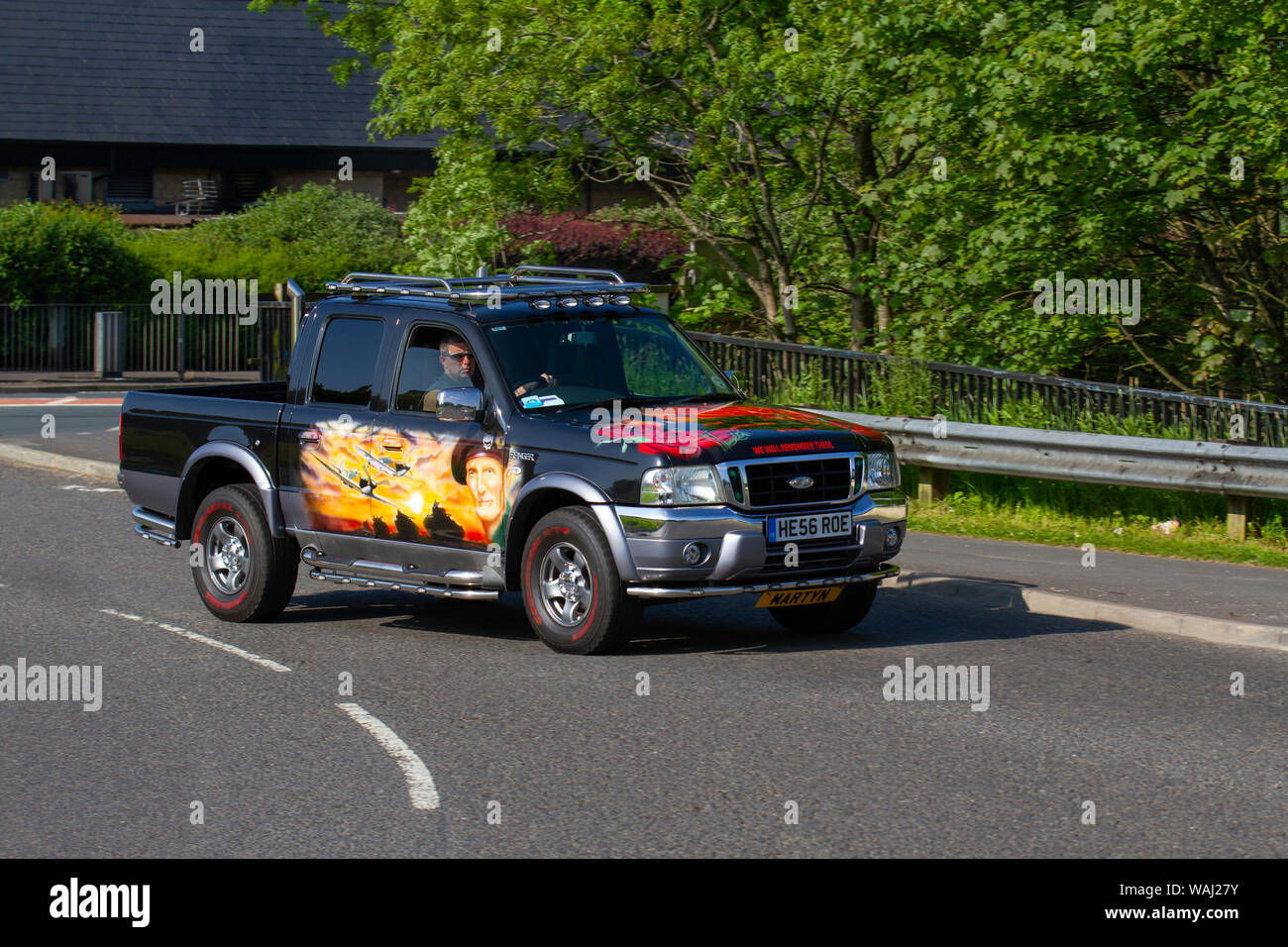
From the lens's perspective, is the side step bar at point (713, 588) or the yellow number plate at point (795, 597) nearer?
the side step bar at point (713, 588)

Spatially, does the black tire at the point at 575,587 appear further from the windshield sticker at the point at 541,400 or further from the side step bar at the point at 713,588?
the windshield sticker at the point at 541,400

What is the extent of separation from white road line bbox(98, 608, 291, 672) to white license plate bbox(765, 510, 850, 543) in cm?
287

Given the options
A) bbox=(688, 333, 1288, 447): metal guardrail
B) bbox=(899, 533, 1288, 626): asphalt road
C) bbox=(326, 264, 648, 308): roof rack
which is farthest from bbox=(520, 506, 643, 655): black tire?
bbox=(688, 333, 1288, 447): metal guardrail

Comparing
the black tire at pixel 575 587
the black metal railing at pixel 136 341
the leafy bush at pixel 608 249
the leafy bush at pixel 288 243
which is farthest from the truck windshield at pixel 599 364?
the leafy bush at pixel 288 243

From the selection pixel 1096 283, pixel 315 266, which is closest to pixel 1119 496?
pixel 1096 283

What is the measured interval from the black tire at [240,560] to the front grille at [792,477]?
3282 mm

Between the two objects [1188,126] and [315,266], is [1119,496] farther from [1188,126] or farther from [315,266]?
[315,266]

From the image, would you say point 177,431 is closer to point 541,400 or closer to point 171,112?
point 541,400

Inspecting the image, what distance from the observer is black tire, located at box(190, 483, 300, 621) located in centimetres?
1074

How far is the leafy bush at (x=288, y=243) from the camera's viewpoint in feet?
122

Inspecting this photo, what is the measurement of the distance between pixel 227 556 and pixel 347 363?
5.21ft

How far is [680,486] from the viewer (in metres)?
9.16

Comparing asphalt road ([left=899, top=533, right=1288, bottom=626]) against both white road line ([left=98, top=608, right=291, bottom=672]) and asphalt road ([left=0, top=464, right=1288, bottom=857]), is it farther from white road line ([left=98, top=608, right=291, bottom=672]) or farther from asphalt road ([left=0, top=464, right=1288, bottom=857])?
white road line ([left=98, top=608, right=291, bottom=672])

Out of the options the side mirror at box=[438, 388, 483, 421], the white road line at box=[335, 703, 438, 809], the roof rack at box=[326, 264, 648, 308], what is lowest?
the white road line at box=[335, 703, 438, 809]
